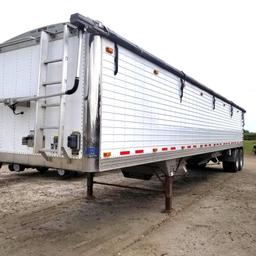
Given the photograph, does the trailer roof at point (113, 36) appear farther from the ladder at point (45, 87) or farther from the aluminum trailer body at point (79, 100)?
the ladder at point (45, 87)

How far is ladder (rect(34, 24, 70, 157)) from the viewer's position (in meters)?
4.24

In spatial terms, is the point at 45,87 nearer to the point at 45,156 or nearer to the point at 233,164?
the point at 45,156

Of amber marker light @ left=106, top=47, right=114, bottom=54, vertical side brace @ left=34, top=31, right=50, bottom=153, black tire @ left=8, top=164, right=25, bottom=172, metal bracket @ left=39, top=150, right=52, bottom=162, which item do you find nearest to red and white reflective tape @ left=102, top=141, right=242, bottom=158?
metal bracket @ left=39, top=150, right=52, bottom=162

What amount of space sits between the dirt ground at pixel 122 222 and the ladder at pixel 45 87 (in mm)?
1514

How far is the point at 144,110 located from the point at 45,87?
1.81 meters

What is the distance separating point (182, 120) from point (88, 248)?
3867 mm

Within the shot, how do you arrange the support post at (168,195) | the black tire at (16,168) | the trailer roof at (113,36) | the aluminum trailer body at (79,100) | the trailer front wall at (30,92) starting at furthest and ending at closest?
the black tire at (16,168)
the support post at (168,195)
the trailer front wall at (30,92)
the aluminum trailer body at (79,100)
the trailer roof at (113,36)

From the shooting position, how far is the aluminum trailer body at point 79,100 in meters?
4.18

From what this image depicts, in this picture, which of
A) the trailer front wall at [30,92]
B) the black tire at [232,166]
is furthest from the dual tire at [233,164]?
the trailer front wall at [30,92]

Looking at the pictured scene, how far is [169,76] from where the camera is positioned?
22.4 feet

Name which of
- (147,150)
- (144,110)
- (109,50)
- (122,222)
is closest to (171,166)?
(147,150)

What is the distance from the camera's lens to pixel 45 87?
180 inches

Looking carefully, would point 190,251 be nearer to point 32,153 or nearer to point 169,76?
point 32,153

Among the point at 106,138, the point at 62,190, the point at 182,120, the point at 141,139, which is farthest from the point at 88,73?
the point at 62,190
